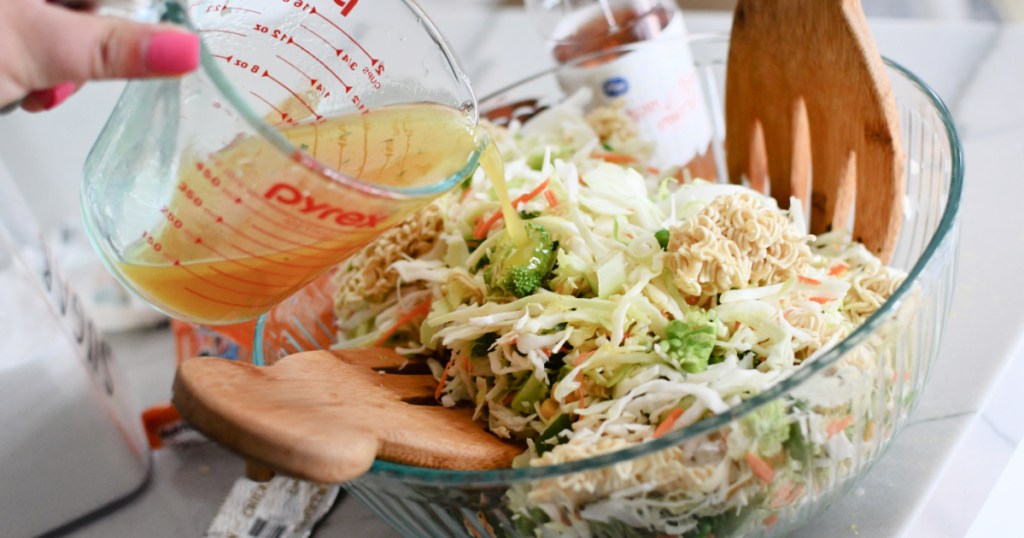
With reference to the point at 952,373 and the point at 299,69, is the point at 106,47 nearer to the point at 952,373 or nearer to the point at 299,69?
the point at 299,69

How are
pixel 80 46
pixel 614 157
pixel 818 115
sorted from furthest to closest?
pixel 614 157, pixel 818 115, pixel 80 46

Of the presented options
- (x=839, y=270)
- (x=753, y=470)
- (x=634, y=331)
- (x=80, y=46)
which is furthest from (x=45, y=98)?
(x=839, y=270)

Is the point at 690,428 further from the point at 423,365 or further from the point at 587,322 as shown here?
the point at 423,365

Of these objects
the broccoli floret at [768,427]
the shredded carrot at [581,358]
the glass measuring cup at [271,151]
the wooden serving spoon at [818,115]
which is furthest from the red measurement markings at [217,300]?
the wooden serving spoon at [818,115]

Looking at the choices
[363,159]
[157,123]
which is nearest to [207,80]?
[157,123]

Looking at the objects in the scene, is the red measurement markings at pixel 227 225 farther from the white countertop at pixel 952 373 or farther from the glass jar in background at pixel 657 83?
the glass jar in background at pixel 657 83

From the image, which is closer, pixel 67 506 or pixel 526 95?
pixel 67 506

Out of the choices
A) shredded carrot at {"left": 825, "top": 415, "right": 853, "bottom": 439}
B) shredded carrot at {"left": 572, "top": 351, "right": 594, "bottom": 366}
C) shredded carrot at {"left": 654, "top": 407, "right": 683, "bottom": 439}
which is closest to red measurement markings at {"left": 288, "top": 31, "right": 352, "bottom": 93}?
shredded carrot at {"left": 572, "top": 351, "right": 594, "bottom": 366}

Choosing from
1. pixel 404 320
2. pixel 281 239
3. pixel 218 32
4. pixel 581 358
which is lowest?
pixel 404 320
